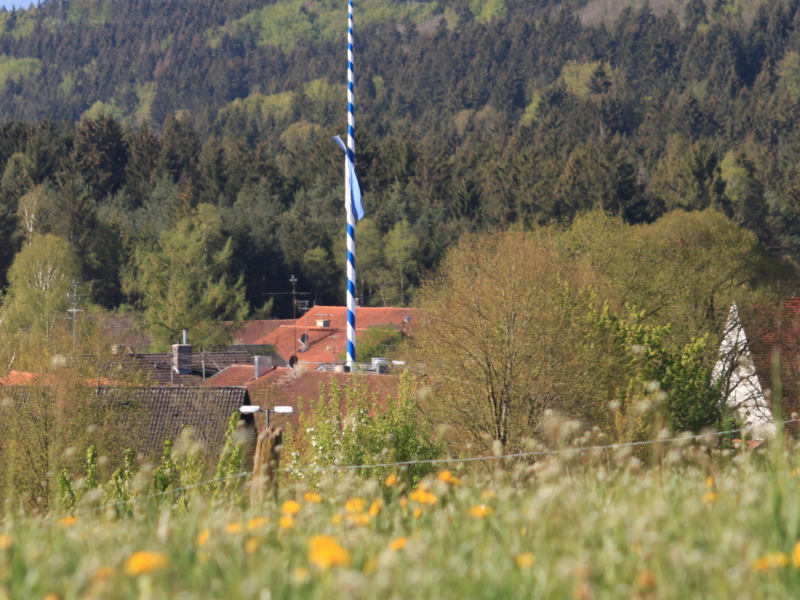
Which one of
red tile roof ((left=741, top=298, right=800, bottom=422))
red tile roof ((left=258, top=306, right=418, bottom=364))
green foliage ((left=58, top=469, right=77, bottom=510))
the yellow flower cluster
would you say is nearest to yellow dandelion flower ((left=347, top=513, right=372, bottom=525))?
the yellow flower cluster

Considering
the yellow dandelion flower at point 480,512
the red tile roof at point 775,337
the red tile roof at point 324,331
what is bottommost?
the yellow dandelion flower at point 480,512

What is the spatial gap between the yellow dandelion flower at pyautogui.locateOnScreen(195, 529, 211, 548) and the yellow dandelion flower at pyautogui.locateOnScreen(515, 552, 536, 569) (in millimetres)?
1086

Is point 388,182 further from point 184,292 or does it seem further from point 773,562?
point 773,562

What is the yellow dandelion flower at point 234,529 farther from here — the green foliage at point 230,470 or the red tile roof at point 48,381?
the red tile roof at point 48,381

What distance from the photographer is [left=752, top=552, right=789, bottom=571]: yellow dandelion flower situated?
2.50m

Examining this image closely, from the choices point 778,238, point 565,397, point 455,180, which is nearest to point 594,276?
point 565,397

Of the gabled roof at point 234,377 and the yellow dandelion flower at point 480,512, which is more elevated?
the gabled roof at point 234,377

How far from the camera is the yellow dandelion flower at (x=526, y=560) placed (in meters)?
2.67

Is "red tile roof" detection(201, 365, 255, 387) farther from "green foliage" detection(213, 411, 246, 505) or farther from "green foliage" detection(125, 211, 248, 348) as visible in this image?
"green foliage" detection(213, 411, 246, 505)

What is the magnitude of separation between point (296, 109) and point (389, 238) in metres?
84.2

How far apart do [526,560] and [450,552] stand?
0.50 m

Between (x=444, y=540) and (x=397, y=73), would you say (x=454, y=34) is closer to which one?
(x=397, y=73)

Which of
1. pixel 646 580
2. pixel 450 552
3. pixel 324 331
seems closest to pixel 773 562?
pixel 646 580

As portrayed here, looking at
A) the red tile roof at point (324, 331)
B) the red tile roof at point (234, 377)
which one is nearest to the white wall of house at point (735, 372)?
the red tile roof at point (234, 377)
